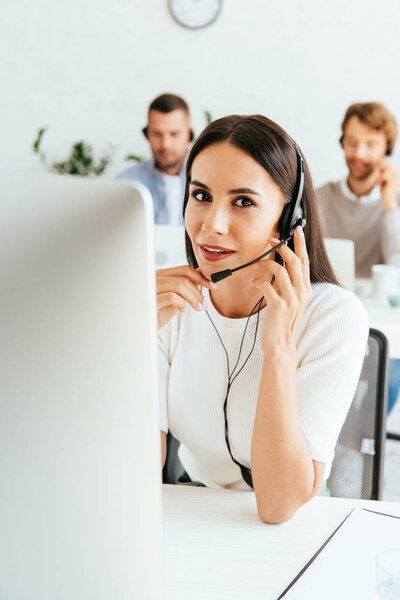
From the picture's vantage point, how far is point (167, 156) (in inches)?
133

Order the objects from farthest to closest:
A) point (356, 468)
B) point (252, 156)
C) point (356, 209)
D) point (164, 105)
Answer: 1. point (164, 105)
2. point (356, 209)
3. point (356, 468)
4. point (252, 156)

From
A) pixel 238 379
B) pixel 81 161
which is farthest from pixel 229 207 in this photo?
pixel 81 161

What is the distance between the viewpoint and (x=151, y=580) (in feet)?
1.69

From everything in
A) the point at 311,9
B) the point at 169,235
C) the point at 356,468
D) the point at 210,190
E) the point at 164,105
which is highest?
the point at 311,9

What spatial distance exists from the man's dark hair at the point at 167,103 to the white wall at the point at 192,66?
0.68 m

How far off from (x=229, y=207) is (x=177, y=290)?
0.53 feet

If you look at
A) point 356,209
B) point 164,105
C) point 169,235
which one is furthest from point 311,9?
point 169,235

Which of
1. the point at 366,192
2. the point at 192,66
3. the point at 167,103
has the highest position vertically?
the point at 192,66

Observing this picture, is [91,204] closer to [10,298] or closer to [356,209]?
[10,298]

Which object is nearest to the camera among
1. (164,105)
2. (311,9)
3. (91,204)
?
(91,204)

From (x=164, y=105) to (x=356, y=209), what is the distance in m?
1.11

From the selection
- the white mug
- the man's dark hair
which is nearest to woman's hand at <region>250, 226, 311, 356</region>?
the white mug

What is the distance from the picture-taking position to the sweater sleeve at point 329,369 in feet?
3.12

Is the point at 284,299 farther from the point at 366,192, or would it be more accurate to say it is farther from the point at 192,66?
the point at 192,66
